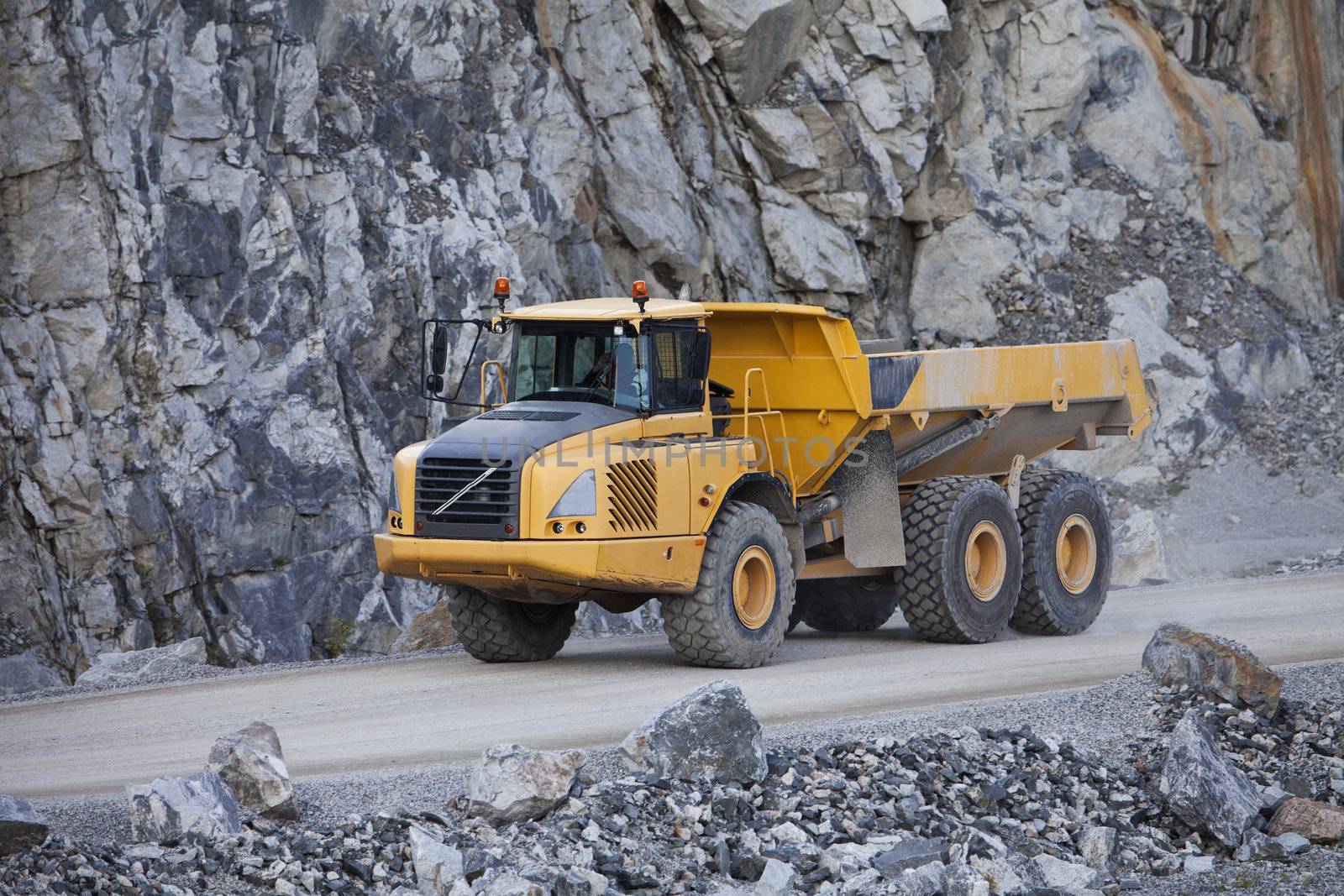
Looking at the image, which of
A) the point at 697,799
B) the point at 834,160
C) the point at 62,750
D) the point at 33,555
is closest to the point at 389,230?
the point at 33,555

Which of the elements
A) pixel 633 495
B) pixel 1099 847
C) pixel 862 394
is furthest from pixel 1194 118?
pixel 1099 847

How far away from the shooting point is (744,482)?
36.5 feet

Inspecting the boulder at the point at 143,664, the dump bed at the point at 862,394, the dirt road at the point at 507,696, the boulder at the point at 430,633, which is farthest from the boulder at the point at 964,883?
the boulder at the point at 430,633

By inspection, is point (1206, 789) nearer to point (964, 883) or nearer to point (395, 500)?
point (964, 883)

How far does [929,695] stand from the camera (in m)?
10.0

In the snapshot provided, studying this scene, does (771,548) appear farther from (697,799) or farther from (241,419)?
(241,419)

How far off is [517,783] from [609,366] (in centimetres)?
425

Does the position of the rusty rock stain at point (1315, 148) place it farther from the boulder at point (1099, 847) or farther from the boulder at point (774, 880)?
the boulder at point (774, 880)

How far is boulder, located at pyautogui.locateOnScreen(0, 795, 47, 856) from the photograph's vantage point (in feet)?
20.8

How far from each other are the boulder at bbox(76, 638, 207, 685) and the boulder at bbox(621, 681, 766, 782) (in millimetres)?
5605

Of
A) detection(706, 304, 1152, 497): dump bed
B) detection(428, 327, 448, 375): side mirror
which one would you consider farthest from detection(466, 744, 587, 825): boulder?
detection(706, 304, 1152, 497): dump bed

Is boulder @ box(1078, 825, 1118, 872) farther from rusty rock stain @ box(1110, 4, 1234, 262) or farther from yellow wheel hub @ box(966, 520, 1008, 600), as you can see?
rusty rock stain @ box(1110, 4, 1234, 262)

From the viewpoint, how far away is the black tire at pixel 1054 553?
13000mm

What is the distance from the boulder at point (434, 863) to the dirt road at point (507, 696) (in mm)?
1544
